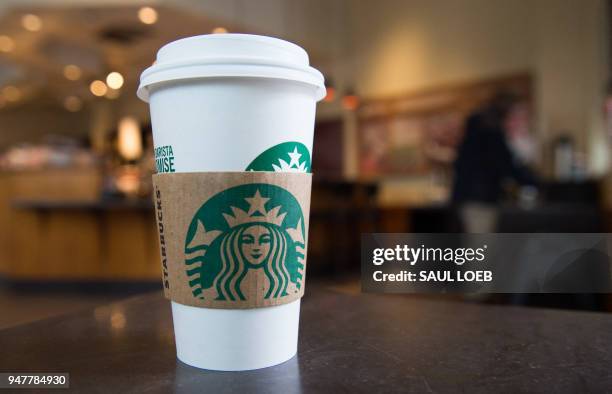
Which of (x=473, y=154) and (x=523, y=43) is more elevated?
(x=523, y=43)

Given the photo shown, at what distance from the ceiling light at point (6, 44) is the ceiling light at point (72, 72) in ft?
2.15

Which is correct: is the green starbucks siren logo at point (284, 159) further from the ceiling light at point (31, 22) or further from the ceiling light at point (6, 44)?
the ceiling light at point (6, 44)

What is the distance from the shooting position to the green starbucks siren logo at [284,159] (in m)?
0.48

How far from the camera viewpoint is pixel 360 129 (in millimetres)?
6762

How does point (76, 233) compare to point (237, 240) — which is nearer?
point (237, 240)

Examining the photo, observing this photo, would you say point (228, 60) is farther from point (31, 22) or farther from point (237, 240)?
point (31, 22)

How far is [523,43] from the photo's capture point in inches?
204

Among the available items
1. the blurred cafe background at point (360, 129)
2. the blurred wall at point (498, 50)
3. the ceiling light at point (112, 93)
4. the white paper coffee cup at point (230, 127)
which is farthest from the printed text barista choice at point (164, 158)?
the ceiling light at point (112, 93)

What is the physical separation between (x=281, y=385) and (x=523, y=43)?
18.5ft

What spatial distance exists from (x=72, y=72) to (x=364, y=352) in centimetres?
717

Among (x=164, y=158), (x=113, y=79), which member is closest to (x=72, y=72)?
(x=113, y=79)

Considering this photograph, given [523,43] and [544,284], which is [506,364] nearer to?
[544,284]

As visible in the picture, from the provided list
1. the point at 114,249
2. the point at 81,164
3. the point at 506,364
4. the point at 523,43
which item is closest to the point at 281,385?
the point at 506,364

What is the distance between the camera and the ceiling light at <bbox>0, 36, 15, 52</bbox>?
5230 mm
